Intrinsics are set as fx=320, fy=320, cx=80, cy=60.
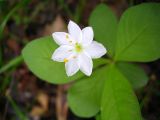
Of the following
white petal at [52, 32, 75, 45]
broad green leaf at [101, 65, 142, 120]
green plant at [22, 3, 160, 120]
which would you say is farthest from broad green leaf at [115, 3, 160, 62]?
white petal at [52, 32, 75, 45]

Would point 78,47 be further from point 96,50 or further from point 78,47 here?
point 96,50

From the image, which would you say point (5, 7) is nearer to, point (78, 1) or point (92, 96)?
point (78, 1)

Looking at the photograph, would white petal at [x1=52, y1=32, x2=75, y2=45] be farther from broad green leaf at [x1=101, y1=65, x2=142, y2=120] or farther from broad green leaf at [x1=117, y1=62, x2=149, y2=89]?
broad green leaf at [x1=117, y1=62, x2=149, y2=89]

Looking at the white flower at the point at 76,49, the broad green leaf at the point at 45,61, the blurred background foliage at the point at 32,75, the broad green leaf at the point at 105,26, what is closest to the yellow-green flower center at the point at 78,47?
the white flower at the point at 76,49

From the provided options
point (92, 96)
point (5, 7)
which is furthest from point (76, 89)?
point (5, 7)

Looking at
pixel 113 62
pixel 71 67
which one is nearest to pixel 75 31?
pixel 71 67
